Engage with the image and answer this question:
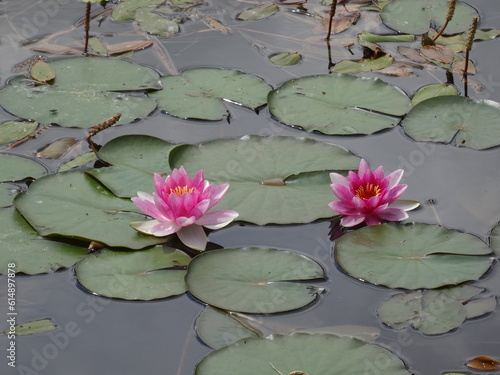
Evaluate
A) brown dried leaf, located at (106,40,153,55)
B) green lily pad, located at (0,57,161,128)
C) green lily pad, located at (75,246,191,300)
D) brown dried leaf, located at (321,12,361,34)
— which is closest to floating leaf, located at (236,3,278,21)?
brown dried leaf, located at (321,12,361,34)

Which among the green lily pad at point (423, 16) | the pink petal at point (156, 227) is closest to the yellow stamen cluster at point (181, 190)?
the pink petal at point (156, 227)

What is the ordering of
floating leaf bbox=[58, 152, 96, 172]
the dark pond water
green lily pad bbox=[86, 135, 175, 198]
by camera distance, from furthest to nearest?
floating leaf bbox=[58, 152, 96, 172]
green lily pad bbox=[86, 135, 175, 198]
the dark pond water

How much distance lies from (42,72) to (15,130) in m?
0.48

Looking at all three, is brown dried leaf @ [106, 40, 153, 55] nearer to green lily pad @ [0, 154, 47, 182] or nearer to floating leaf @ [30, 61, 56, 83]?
floating leaf @ [30, 61, 56, 83]

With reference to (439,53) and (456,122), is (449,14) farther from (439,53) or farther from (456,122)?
(456,122)

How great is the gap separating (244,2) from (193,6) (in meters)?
0.32

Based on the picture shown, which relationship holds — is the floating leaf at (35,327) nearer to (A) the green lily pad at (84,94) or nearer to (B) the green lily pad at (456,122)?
(A) the green lily pad at (84,94)

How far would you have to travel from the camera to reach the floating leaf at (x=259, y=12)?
14.2 ft

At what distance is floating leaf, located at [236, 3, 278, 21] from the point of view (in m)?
4.32

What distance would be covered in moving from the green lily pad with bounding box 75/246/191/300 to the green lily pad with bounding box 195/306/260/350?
0.16 meters

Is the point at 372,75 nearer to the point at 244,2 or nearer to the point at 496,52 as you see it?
the point at 496,52

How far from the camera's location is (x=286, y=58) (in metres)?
3.86

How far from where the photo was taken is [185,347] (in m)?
2.27

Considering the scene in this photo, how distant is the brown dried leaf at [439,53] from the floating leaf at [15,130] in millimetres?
2061
